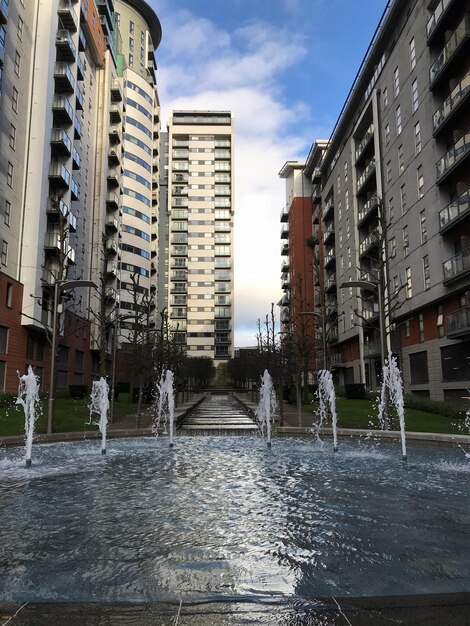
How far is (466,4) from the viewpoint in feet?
94.1

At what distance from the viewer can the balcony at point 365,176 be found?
45.6m

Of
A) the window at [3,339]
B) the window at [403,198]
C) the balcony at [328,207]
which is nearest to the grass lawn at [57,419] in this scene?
the window at [3,339]

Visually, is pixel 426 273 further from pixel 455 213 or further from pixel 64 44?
pixel 64 44

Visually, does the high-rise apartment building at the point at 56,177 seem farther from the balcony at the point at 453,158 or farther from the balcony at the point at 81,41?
the balcony at the point at 453,158

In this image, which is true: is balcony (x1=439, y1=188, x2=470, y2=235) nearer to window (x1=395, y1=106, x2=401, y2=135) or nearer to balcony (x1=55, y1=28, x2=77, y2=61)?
window (x1=395, y1=106, x2=401, y2=135)

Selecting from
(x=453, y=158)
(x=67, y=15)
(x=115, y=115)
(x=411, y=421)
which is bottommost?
(x=411, y=421)

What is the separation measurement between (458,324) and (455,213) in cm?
630

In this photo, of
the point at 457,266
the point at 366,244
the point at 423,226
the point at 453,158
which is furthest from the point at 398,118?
the point at 457,266

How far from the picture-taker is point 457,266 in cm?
2862

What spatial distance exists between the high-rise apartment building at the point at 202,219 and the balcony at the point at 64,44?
6953 cm

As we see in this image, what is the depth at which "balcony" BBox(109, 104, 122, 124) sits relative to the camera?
207 ft

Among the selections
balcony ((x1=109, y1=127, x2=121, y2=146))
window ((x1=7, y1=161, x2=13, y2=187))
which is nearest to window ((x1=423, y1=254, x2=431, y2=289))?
window ((x1=7, y1=161, x2=13, y2=187))

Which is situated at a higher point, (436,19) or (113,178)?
(113,178)

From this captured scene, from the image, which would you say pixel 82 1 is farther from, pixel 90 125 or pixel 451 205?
pixel 451 205
